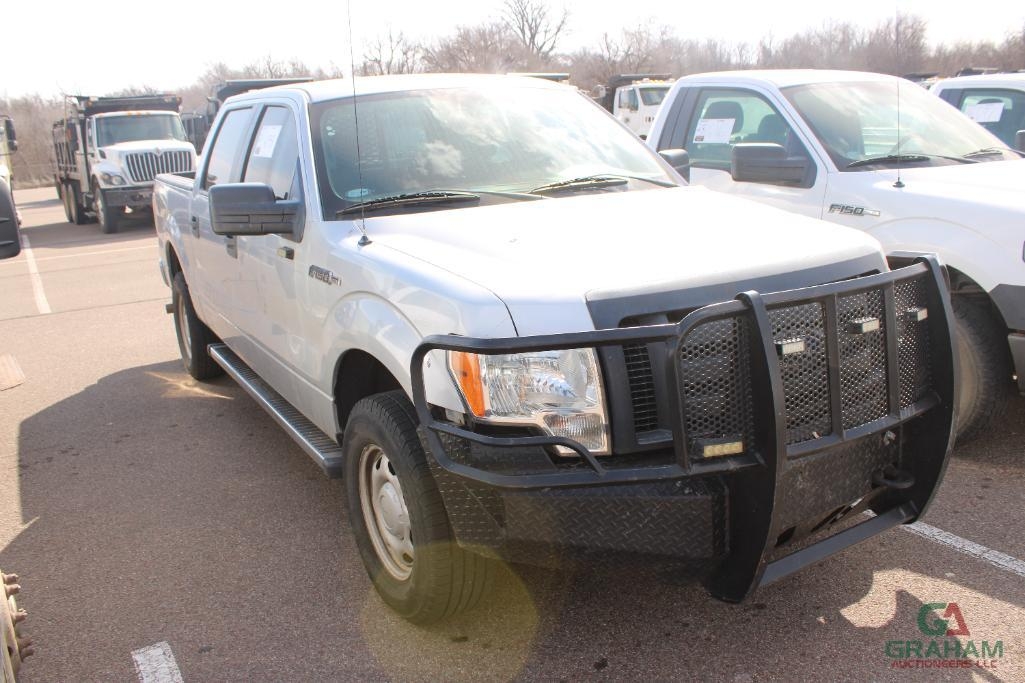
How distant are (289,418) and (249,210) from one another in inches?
41.5

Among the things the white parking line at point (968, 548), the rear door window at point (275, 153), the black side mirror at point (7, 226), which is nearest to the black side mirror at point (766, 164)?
the white parking line at point (968, 548)

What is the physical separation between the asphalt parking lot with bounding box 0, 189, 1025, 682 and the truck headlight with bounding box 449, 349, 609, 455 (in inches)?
17.5

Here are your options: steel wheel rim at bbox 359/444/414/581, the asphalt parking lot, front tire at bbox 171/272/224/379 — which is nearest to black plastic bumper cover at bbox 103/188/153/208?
front tire at bbox 171/272/224/379

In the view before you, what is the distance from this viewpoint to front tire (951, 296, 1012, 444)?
180 inches

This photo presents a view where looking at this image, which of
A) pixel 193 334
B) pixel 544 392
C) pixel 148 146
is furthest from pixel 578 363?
pixel 148 146

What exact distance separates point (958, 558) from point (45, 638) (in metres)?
3.42

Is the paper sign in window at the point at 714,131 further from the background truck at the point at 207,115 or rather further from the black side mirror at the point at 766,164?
the background truck at the point at 207,115

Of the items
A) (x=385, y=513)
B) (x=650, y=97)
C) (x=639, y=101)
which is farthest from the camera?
(x=650, y=97)

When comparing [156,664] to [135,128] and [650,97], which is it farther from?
[650,97]

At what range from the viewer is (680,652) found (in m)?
3.11

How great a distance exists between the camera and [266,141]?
15.5ft

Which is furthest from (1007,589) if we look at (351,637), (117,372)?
(117,372)

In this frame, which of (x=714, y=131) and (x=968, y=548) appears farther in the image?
(x=714, y=131)

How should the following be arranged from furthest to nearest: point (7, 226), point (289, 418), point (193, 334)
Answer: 1. point (193, 334)
2. point (289, 418)
3. point (7, 226)
